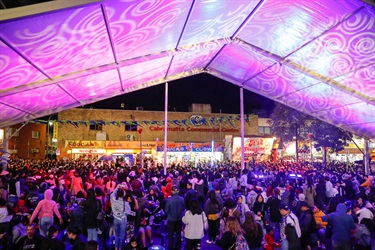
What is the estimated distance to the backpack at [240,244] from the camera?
476 centimetres

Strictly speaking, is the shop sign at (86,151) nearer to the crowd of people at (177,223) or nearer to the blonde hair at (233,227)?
the crowd of people at (177,223)

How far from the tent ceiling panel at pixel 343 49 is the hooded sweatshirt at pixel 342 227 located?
5871mm

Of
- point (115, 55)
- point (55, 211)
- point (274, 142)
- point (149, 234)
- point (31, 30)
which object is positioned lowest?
point (149, 234)

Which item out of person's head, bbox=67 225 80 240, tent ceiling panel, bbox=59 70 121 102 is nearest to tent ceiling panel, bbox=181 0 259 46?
tent ceiling panel, bbox=59 70 121 102

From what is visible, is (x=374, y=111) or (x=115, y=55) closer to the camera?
(x=115, y=55)

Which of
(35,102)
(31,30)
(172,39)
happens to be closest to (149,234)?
(31,30)

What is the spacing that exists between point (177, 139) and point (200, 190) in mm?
22045

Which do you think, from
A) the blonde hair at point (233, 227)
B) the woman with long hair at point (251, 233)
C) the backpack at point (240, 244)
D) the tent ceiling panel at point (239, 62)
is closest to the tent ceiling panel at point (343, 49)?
the tent ceiling panel at point (239, 62)

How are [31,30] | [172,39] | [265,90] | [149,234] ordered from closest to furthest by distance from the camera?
[31,30] → [149,234] → [172,39] → [265,90]

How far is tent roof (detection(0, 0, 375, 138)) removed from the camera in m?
7.14

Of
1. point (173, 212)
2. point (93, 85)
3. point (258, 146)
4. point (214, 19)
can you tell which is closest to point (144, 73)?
point (93, 85)

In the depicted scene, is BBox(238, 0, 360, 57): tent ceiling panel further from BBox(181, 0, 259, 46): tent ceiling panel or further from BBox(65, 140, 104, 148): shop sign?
BBox(65, 140, 104, 148): shop sign

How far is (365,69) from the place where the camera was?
426 inches

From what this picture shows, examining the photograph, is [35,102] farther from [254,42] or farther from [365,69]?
[365,69]
